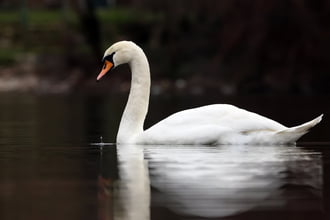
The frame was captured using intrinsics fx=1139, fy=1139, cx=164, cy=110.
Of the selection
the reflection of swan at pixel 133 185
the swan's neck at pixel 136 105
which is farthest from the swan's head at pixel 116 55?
the reflection of swan at pixel 133 185

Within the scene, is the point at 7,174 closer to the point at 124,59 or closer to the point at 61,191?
the point at 61,191

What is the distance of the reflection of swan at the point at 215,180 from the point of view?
742 centimetres

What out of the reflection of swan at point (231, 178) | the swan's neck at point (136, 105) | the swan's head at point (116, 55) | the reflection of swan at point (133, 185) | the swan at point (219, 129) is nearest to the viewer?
the reflection of swan at point (133, 185)

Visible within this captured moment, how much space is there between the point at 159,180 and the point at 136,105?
373 centimetres

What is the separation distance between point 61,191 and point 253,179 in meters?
1.49

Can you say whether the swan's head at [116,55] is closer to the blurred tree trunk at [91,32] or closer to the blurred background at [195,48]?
the blurred background at [195,48]

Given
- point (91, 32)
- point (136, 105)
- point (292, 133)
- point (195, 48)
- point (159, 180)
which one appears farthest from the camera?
point (91, 32)

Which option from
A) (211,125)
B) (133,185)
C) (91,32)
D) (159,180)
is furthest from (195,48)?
(133,185)

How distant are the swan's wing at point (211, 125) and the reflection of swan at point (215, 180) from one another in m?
0.14

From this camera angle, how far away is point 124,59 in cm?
1257

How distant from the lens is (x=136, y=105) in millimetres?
12500

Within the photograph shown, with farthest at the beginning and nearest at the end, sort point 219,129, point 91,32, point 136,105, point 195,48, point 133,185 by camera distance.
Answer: point 91,32 < point 195,48 < point 136,105 < point 219,129 < point 133,185

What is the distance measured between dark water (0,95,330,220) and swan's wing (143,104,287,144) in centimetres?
16

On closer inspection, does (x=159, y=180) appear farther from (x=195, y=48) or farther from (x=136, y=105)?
(x=195, y=48)
